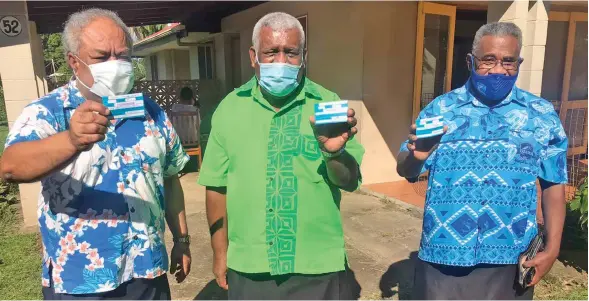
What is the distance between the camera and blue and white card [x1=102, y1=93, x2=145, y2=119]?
56.9 inches

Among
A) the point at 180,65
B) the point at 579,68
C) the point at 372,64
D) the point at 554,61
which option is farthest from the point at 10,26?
the point at 180,65

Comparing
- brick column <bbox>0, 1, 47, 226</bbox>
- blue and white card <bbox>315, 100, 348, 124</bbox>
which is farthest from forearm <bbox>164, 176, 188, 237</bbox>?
brick column <bbox>0, 1, 47, 226</bbox>

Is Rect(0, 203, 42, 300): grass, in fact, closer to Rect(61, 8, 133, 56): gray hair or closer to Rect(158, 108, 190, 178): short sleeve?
Rect(158, 108, 190, 178): short sleeve

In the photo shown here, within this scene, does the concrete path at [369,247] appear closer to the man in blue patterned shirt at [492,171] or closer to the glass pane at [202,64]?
the man in blue patterned shirt at [492,171]

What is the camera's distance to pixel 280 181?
1784 mm

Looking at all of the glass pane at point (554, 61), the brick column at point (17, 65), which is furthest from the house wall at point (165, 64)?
the glass pane at point (554, 61)

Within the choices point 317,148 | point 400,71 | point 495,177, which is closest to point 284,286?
point 317,148

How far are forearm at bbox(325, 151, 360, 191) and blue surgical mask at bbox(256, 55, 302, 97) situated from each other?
14.6 inches

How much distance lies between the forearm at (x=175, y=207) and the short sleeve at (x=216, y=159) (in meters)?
0.30

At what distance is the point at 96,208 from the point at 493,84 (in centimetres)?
178

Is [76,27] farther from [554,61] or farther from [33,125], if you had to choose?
[554,61]

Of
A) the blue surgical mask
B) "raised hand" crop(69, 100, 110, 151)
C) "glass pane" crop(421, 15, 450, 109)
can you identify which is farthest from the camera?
"glass pane" crop(421, 15, 450, 109)

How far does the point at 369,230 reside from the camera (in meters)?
4.72

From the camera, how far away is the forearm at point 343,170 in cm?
166
